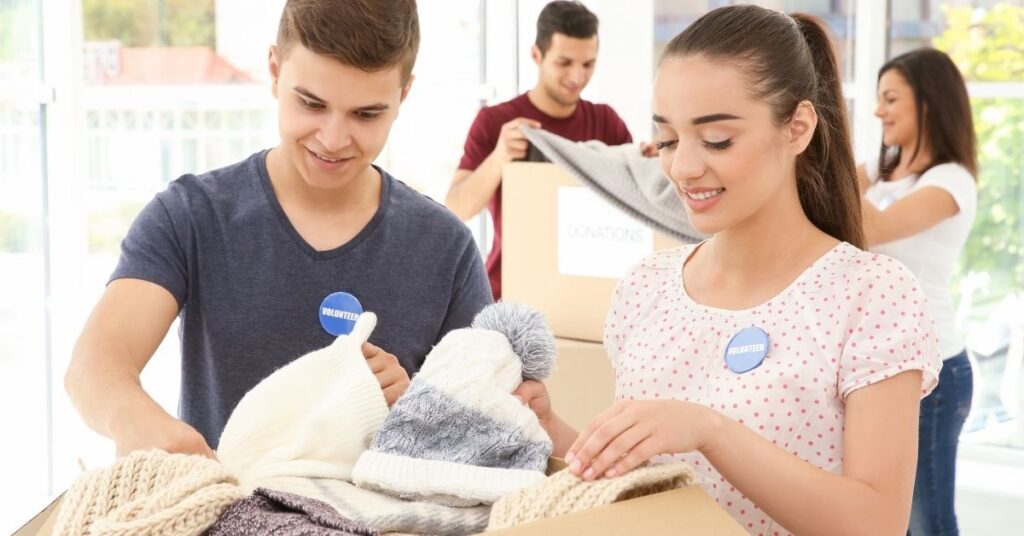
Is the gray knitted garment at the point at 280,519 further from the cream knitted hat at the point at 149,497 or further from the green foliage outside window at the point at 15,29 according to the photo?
the green foliage outside window at the point at 15,29

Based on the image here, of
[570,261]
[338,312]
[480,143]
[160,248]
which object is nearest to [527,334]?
[338,312]

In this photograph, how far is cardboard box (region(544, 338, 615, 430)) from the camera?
209cm

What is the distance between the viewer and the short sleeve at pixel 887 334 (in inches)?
39.6

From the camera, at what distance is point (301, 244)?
4.19 ft

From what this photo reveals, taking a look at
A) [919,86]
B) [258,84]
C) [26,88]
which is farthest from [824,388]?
[258,84]

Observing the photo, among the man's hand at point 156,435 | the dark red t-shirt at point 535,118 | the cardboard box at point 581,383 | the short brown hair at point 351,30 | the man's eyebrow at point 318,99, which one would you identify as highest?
the short brown hair at point 351,30

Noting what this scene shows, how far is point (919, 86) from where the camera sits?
8.29ft

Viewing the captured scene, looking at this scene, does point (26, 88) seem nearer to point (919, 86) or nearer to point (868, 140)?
point (919, 86)

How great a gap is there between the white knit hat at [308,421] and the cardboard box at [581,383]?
3.90 ft

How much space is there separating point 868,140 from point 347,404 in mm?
3017

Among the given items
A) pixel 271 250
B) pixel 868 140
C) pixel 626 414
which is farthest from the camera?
pixel 868 140

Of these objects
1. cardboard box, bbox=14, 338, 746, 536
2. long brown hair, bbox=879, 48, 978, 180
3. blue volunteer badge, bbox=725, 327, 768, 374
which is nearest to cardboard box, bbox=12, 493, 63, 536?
cardboard box, bbox=14, 338, 746, 536

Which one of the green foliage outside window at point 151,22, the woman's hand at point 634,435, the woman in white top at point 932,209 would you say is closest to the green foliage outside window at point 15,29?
the green foliage outside window at point 151,22

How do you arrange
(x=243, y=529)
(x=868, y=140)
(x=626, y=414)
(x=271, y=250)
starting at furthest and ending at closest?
(x=868, y=140) → (x=271, y=250) → (x=626, y=414) → (x=243, y=529)
